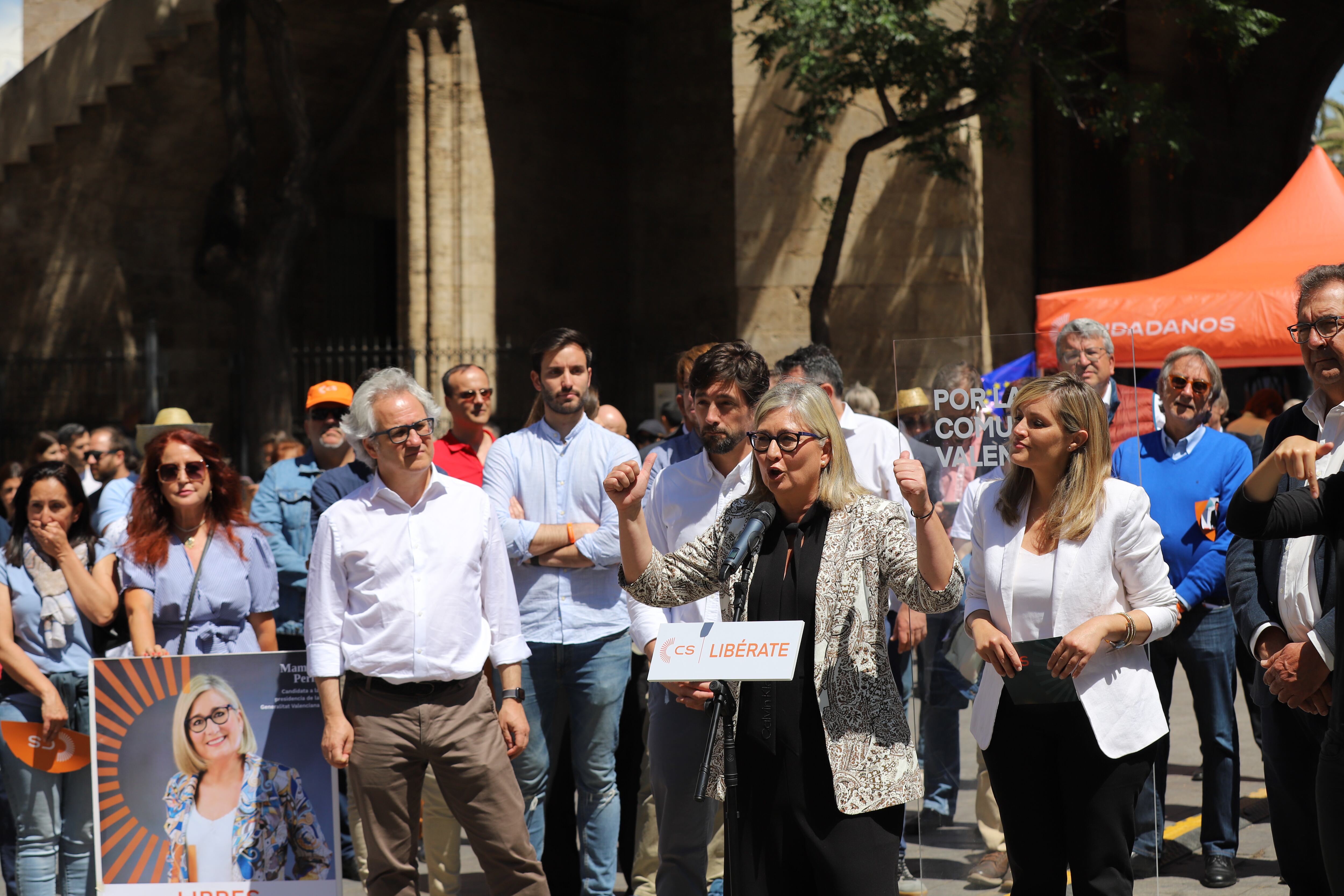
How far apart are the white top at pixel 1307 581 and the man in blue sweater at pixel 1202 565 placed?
70.7 inches

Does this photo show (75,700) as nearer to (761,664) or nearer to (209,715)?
(209,715)

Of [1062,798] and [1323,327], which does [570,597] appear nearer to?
[1062,798]

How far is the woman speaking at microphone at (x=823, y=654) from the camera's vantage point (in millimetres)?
3527

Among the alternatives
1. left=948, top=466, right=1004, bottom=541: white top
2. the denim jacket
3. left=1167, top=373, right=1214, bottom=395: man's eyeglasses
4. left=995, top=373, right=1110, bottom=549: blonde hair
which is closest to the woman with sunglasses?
the denim jacket

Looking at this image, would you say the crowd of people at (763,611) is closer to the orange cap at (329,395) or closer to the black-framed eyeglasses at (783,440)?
the black-framed eyeglasses at (783,440)

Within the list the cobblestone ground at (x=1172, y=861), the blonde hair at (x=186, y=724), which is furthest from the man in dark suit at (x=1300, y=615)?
the blonde hair at (x=186, y=724)

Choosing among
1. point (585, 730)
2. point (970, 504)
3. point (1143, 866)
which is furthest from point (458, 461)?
point (1143, 866)

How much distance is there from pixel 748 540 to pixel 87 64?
51.6ft

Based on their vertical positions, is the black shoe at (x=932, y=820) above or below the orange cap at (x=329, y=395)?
below

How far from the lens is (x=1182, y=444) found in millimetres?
6035

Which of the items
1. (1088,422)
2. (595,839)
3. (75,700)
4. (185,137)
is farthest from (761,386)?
(185,137)

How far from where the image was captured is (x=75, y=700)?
5449 mm

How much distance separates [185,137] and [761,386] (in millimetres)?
15028

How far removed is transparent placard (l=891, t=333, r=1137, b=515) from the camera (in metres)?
5.23
